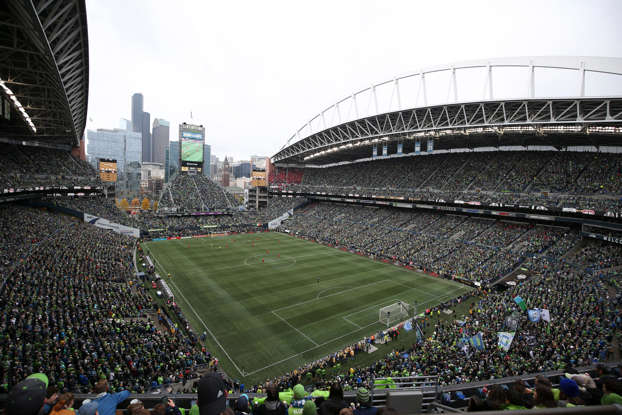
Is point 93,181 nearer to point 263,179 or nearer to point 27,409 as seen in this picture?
point 263,179

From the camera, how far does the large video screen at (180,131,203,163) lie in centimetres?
8681

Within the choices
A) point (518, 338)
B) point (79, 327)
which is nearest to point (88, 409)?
point (79, 327)

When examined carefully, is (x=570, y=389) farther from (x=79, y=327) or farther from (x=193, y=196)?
(x=193, y=196)

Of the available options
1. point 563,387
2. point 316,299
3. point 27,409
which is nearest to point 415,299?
point 316,299

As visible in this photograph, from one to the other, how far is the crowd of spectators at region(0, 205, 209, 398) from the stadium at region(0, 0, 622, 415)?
13cm

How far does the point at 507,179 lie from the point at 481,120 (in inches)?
385

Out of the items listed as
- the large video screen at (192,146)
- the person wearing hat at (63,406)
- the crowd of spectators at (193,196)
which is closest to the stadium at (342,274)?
the person wearing hat at (63,406)

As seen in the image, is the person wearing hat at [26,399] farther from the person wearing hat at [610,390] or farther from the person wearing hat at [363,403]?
the person wearing hat at [610,390]

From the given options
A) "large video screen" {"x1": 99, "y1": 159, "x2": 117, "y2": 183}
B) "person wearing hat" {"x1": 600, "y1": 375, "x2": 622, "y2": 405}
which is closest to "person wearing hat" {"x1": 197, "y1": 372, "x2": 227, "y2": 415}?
"person wearing hat" {"x1": 600, "y1": 375, "x2": 622, "y2": 405}

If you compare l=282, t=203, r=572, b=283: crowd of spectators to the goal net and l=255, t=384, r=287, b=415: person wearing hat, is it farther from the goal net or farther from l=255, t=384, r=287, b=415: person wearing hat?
l=255, t=384, r=287, b=415: person wearing hat

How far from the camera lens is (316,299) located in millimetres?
29000

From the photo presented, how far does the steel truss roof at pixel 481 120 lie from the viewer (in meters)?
32.8

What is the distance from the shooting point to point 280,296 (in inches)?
1157

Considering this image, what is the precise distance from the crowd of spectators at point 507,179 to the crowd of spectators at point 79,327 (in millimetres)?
41988
